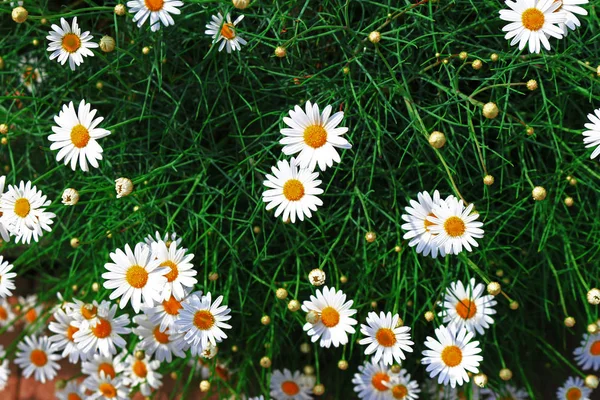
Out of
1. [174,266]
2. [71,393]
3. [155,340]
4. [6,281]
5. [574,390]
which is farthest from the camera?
[71,393]

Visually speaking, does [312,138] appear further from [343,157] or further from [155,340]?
[155,340]

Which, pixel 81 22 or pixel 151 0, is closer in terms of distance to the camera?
pixel 151 0

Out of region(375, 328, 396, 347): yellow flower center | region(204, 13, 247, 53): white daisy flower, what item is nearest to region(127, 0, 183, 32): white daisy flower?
region(204, 13, 247, 53): white daisy flower

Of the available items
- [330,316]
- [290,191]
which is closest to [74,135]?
[290,191]

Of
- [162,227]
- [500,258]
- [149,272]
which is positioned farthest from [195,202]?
[500,258]

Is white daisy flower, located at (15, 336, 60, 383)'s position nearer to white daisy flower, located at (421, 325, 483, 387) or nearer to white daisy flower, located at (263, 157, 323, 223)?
white daisy flower, located at (263, 157, 323, 223)

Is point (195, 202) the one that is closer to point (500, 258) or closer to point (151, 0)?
point (151, 0)

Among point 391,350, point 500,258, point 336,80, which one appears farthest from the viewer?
point 500,258
